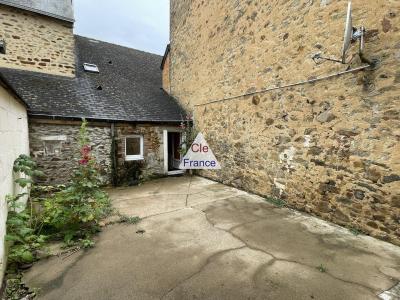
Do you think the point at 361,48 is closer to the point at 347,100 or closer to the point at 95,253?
the point at 347,100

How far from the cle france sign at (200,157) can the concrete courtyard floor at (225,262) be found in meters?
3.26

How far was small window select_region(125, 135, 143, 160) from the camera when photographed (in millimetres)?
8328

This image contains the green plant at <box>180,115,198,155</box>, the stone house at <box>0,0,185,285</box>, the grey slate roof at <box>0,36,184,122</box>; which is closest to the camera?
the stone house at <box>0,0,185,285</box>

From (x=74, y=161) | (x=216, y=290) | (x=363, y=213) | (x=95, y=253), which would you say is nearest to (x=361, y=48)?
(x=363, y=213)

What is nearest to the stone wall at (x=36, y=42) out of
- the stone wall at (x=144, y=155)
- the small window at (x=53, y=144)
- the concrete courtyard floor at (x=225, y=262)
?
the small window at (x=53, y=144)

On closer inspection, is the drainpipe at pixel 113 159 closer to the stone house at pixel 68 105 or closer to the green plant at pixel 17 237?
the stone house at pixel 68 105

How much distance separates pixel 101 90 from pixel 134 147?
2.77m

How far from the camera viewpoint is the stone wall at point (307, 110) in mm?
3584

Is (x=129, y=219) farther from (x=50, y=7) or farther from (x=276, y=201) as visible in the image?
(x=50, y=7)

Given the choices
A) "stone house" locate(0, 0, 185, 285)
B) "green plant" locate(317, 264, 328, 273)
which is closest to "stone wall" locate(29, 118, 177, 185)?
"stone house" locate(0, 0, 185, 285)

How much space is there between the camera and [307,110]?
4.80m

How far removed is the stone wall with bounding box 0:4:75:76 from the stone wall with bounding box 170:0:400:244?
545cm

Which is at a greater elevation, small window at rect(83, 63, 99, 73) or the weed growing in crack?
small window at rect(83, 63, 99, 73)

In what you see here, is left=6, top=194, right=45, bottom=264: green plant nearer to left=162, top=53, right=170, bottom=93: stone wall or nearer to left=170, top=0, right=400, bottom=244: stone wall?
left=170, top=0, right=400, bottom=244: stone wall
